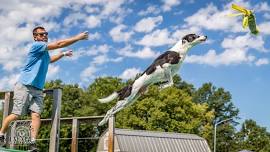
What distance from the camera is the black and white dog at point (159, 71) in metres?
7.98

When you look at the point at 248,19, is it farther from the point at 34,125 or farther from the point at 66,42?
the point at 34,125

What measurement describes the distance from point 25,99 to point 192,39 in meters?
2.70

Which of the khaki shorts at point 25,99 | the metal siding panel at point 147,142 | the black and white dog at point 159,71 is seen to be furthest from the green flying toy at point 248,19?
the metal siding panel at point 147,142

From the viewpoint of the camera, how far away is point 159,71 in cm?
802

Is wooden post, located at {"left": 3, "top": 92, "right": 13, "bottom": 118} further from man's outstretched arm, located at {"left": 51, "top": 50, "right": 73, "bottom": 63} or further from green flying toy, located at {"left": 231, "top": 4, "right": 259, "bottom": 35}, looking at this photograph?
green flying toy, located at {"left": 231, "top": 4, "right": 259, "bottom": 35}

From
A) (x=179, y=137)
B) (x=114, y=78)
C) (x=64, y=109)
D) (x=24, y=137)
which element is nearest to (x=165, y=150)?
(x=179, y=137)

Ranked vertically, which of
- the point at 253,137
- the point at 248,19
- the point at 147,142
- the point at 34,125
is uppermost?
the point at 253,137

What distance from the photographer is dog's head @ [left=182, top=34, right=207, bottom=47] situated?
8.08 metres

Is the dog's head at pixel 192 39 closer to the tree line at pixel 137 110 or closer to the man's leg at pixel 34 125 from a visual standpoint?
the man's leg at pixel 34 125

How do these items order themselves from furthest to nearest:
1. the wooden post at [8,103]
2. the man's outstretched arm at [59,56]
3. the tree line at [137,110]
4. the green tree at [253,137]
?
1. the green tree at [253,137]
2. the tree line at [137,110]
3. the wooden post at [8,103]
4. the man's outstretched arm at [59,56]

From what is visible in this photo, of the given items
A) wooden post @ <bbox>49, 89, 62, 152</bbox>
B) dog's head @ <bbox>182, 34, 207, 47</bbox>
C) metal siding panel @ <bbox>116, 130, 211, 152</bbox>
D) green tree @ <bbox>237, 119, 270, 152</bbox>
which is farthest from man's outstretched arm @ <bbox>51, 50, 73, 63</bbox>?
green tree @ <bbox>237, 119, 270, 152</bbox>

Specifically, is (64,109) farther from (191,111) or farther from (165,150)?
(165,150)

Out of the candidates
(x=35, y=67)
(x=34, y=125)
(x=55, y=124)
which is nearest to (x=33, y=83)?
(x=35, y=67)

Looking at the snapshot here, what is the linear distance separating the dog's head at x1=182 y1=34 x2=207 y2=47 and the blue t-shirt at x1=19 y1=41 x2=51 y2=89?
2165mm
